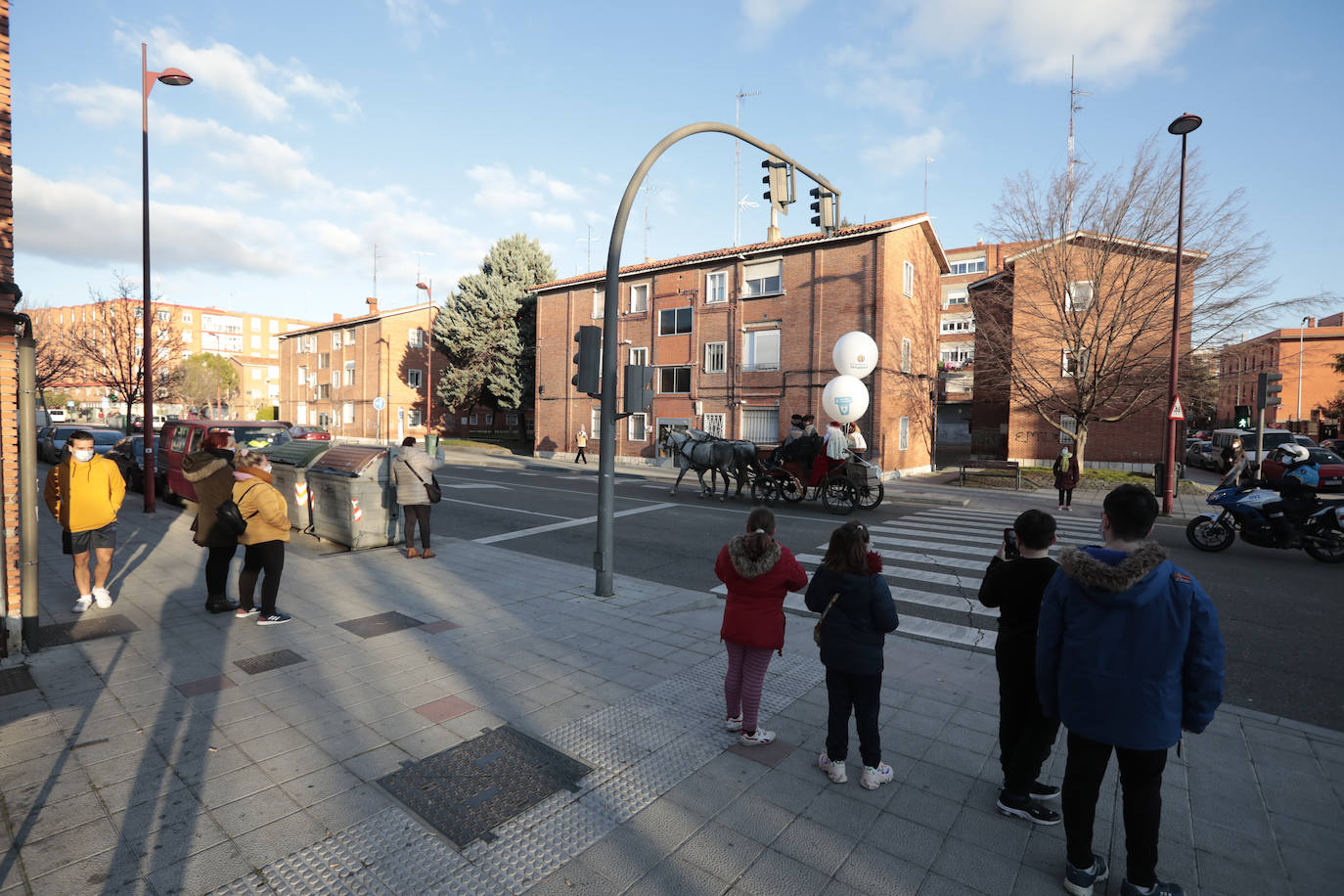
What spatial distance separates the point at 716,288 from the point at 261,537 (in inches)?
947

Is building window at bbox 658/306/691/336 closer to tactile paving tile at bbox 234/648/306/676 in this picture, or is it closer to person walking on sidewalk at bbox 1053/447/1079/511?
person walking on sidewalk at bbox 1053/447/1079/511

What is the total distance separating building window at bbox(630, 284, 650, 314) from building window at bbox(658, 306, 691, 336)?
1.21 m

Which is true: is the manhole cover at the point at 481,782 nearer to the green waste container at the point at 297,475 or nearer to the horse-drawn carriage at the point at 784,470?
the green waste container at the point at 297,475

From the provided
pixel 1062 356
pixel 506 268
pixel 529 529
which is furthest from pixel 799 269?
pixel 506 268

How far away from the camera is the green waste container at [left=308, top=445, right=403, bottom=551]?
31.5ft

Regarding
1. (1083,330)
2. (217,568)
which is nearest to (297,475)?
(217,568)

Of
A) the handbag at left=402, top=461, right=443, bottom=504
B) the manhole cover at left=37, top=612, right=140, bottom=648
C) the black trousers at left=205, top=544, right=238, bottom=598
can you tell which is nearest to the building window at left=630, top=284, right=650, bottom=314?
the handbag at left=402, top=461, right=443, bottom=504

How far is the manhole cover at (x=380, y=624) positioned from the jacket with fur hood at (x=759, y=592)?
12.4 feet

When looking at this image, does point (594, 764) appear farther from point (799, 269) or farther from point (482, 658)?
point (799, 269)

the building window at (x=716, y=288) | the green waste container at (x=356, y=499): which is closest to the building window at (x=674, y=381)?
the building window at (x=716, y=288)

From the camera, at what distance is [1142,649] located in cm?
252

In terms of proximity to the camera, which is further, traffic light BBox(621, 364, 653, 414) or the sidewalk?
traffic light BBox(621, 364, 653, 414)

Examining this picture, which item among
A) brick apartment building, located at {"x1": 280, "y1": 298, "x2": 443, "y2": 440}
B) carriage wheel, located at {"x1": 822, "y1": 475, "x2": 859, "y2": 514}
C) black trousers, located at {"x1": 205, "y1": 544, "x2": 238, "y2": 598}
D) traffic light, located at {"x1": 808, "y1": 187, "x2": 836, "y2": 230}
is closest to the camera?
black trousers, located at {"x1": 205, "y1": 544, "x2": 238, "y2": 598}

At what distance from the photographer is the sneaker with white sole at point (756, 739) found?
4.03 m
